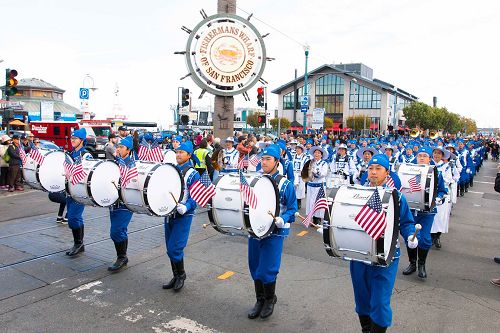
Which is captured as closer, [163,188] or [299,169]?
[163,188]

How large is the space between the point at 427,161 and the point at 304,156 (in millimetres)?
4795

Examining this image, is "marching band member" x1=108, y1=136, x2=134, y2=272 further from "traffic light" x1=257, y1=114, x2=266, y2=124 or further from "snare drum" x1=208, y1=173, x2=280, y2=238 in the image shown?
"traffic light" x1=257, y1=114, x2=266, y2=124

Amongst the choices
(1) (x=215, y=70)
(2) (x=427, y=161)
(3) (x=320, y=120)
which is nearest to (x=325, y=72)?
(3) (x=320, y=120)

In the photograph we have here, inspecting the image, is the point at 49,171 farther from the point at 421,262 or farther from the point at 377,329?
the point at 421,262

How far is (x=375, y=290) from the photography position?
379 centimetres

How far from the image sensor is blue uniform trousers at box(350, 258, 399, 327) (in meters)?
3.73

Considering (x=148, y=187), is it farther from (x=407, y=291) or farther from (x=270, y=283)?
(x=407, y=291)

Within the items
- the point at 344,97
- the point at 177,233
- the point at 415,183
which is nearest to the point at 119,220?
the point at 177,233

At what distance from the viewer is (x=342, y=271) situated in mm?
6582

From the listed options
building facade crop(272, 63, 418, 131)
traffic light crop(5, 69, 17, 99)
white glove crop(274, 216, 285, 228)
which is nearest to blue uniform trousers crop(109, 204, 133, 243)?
white glove crop(274, 216, 285, 228)

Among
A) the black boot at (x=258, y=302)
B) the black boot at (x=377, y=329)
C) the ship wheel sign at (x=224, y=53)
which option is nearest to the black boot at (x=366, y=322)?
the black boot at (x=377, y=329)

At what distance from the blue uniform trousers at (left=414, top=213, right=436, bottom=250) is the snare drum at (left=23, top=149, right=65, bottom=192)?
5.83 meters

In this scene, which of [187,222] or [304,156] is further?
[304,156]

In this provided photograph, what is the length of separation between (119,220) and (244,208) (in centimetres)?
258
